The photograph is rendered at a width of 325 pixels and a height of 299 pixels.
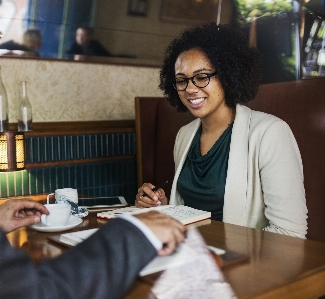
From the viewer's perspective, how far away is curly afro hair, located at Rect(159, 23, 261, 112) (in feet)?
7.06

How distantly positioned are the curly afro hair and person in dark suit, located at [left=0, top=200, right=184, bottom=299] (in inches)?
53.2

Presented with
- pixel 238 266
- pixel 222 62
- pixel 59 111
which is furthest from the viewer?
pixel 59 111

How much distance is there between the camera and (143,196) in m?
1.96

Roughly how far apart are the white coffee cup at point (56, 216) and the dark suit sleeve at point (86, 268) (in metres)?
0.63

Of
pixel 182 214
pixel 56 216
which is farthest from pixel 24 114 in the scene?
pixel 182 214

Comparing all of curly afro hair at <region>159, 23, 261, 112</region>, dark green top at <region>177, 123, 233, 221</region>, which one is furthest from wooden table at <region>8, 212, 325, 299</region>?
curly afro hair at <region>159, 23, 261, 112</region>

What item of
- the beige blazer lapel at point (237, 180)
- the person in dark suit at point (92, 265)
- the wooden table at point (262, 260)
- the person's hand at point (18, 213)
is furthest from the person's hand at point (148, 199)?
the person in dark suit at point (92, 265)

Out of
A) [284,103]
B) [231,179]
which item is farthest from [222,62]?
[231,179]

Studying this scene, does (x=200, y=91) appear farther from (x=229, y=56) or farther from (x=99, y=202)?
(x=99, y=202)

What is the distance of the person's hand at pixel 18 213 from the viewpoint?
4.54ft

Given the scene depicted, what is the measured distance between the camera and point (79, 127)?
2.95 meters

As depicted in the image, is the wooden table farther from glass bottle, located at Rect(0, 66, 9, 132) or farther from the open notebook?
glass bottle, located at Rect(0, 66, 9, 132)

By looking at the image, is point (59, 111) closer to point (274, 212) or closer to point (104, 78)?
point (104, 78)

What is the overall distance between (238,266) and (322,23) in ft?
7.86
